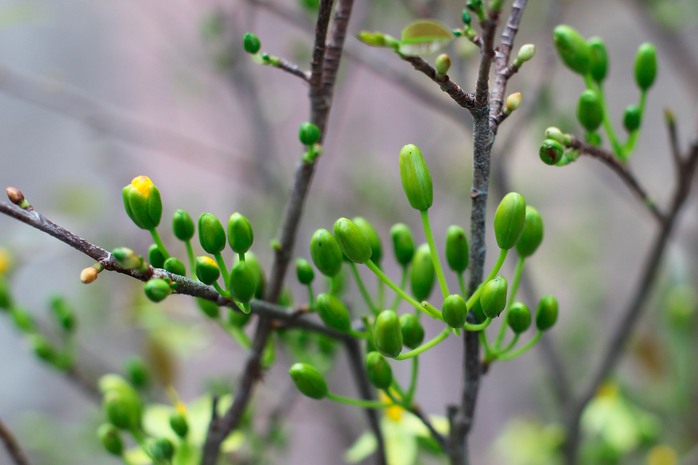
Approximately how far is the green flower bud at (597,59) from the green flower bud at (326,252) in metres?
0.18

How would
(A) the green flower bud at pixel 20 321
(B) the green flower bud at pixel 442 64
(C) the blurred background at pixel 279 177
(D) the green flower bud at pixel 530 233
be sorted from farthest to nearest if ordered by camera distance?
1. (C) the blurred background at pixel 279 177
2. (A) the green flower bud at pixel 20 321
3. (D) the green flower bud at pixel 530 233
4. (B) the green flower bud at pixel 442 64

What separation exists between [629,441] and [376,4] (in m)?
0.64

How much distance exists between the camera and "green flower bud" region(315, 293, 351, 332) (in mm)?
357

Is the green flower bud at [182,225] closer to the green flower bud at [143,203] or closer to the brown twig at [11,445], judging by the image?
the green flower bud at [143,203]

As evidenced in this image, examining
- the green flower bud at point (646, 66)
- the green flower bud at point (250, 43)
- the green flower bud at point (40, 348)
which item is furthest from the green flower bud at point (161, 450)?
the green flower bud at point (646, 66)

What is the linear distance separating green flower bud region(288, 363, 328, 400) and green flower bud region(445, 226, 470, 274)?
87 mm

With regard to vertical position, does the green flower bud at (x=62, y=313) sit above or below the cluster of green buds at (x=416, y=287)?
below

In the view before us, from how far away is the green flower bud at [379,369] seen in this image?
1.15 feet

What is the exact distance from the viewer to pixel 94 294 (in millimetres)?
1076

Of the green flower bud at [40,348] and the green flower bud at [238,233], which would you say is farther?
the green flower bud at [40,348]

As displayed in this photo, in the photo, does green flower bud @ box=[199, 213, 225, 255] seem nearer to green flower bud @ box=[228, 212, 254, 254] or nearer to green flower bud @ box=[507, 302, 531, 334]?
green flower bud @ box=[228, 212, 254, 254]

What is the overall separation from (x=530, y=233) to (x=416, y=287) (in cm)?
7

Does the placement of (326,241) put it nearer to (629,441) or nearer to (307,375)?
(307,375)

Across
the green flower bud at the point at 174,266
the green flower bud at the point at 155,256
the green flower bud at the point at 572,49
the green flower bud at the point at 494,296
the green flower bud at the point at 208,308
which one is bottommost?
the green flower bud at the point at 208,308
